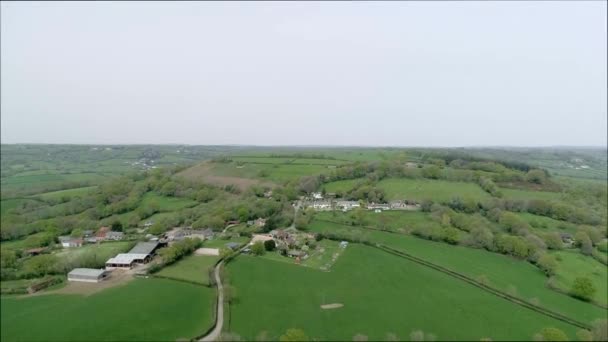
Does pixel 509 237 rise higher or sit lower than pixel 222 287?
higher

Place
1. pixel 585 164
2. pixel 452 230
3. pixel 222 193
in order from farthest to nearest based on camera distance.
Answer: pixel 585 164
pixel 222 193
pixel 452 230

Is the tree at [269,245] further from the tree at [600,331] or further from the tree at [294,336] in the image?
the tree at [600,331]

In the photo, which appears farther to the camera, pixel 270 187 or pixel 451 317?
pixel 270 187

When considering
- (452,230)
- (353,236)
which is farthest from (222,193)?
(452,230)

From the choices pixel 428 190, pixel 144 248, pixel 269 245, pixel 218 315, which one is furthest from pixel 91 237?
pixel 428 190

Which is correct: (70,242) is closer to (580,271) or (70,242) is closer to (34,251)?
(34,251)

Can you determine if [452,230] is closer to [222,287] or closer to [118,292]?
[222,287]
